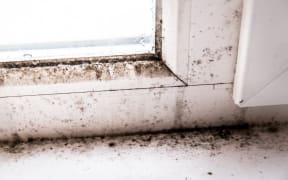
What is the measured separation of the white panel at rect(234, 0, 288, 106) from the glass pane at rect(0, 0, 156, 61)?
6.9 inches

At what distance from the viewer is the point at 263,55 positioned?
0.72 m

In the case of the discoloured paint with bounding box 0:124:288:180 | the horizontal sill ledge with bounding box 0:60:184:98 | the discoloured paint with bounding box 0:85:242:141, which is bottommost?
the discoloured paint with bounding box 0:124:288:180

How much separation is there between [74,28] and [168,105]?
24cm

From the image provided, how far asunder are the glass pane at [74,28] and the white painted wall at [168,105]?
0.26 feet

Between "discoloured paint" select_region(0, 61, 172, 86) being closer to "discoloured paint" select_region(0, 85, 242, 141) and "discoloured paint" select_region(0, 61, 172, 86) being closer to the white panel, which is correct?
"discoloured paint" select_region(0, 85, 242, 141)

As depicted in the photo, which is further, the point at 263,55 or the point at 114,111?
the point at 114,111

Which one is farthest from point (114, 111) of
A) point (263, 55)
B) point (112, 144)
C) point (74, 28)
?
point (263, 55)

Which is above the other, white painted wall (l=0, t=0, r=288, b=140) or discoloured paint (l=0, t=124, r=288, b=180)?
white painted wall (l=0, t=0, r=288, b=140)

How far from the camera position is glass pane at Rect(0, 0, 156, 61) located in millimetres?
751

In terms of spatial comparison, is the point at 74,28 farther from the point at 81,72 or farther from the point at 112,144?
the point at 112,144

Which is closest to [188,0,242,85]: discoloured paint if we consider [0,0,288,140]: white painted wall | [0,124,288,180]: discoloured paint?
[0,0,288,140]: white painted wall

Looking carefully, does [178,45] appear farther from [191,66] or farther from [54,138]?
[54,138]

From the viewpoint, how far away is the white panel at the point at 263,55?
0.68 m

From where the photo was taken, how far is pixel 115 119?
832mm
